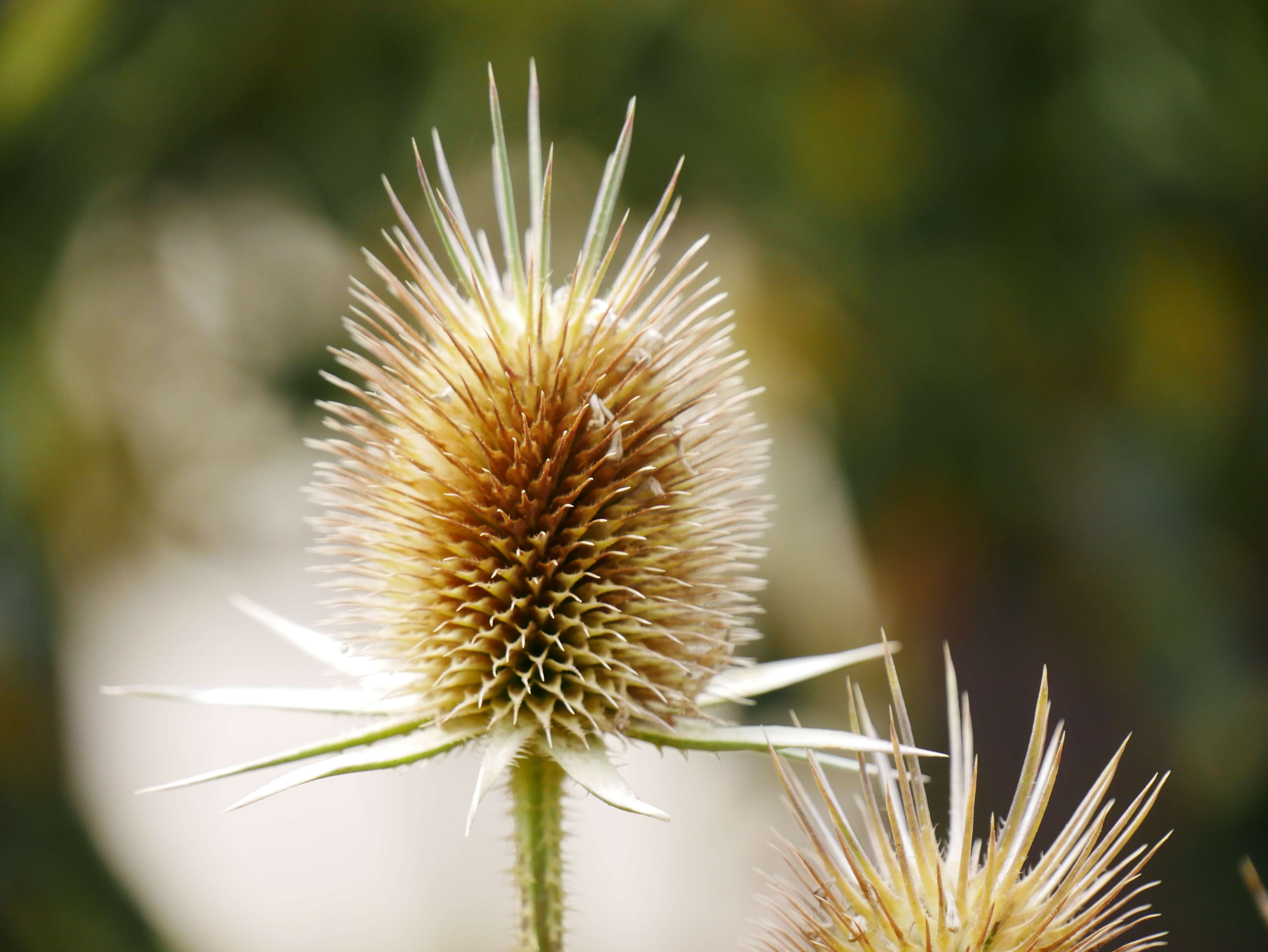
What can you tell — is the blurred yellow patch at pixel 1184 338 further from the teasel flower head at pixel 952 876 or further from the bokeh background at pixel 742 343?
the teasel flower head at pixel 952 876

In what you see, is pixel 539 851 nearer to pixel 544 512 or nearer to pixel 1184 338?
pixel 544 512

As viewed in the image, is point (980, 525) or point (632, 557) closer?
point (632, 557)

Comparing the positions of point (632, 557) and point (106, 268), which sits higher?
point (106, 268)

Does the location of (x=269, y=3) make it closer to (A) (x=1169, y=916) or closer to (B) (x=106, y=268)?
(B) (x=106, y=268)

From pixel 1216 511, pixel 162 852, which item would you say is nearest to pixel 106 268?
pixel 162 852

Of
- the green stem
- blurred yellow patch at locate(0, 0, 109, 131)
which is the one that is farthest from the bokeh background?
the green stem

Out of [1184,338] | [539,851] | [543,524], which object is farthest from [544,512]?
[1184,338]
